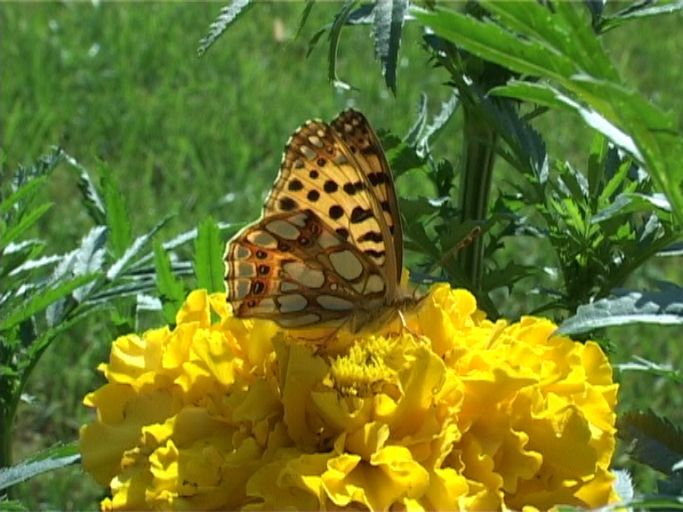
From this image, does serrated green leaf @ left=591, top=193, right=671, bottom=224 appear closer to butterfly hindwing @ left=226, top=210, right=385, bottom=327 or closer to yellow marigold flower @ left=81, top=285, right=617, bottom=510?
yellow marigold flower @ left=81, top=285, right=617, bottom=510

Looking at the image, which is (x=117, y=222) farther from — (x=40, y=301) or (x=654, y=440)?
(x=654, y=440)

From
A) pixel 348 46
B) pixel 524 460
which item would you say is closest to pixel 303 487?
pixel 524 460

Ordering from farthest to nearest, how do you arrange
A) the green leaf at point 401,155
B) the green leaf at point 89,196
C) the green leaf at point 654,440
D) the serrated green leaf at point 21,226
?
the green leaf at point 89,196 < the serrated green leaf at point 21,226 < the green leaf at point 401,155 < the green leaf at point 654,440

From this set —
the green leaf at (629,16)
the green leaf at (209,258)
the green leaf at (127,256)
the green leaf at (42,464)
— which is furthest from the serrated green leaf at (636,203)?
the green leaf at (127,256)

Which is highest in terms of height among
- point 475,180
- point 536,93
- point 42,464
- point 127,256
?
point 536,93

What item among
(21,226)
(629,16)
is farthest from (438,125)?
(21,226)

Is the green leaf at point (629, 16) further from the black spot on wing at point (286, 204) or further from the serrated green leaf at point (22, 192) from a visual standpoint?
the serrated green leaf at point (22, 192)
